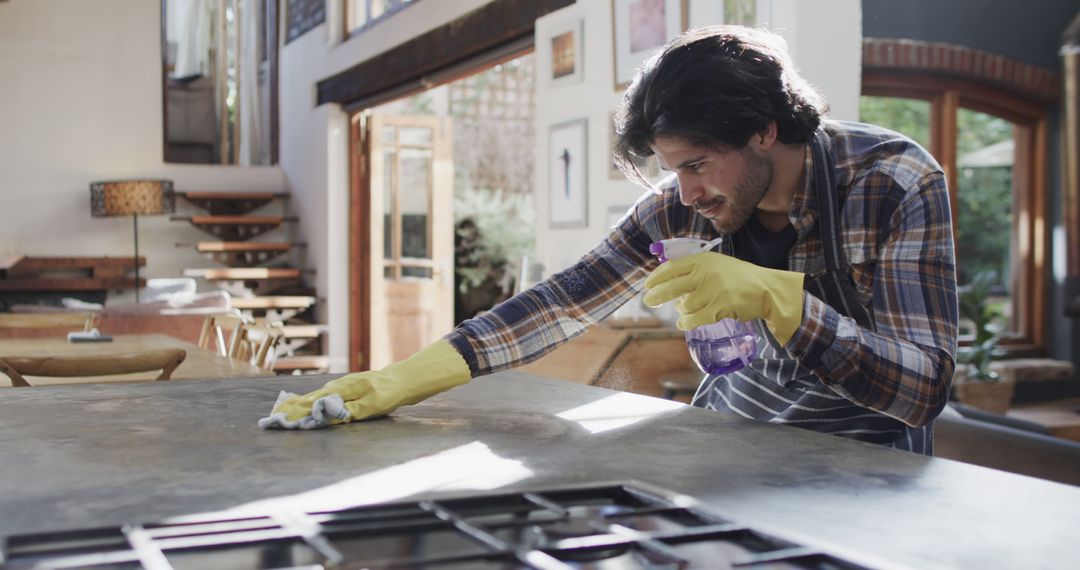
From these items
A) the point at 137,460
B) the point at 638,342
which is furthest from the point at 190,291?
the point at 137,460

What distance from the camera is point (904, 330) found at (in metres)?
1.70

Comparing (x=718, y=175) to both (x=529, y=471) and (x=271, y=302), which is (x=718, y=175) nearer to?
(x=529, y=471)

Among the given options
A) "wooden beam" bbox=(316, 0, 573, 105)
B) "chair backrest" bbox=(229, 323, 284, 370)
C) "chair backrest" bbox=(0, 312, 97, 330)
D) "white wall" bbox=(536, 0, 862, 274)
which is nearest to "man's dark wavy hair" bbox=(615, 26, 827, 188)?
"white wall" bbox=(536, 0, 862, 274)

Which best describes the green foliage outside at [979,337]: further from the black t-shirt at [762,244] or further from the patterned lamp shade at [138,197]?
the patterned lamp shade at [138,197]

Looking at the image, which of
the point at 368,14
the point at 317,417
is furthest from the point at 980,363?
the point at 368,14

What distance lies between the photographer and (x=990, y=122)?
19.5ft

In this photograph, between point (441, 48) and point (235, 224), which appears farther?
point (235, 224)

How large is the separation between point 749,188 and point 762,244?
16 cm

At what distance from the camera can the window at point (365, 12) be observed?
24.6 feet

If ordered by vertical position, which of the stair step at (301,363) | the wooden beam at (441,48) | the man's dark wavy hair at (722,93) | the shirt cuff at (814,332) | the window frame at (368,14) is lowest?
the stair step at (301,363)

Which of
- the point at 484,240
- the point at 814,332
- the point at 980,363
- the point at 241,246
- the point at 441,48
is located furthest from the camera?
the point at 484,240

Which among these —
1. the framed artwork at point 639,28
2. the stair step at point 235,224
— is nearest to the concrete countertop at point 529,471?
the framed artwork at point 639,28

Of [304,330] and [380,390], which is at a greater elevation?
[380,390]

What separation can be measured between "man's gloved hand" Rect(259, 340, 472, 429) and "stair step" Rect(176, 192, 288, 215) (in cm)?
754
